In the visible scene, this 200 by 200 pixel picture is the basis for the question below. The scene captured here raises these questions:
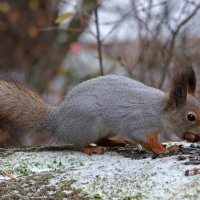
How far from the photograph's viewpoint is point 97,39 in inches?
184

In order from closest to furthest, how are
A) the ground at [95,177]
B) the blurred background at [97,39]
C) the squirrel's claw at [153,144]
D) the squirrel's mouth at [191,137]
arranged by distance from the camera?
the ground at [95,177], the squirrel's claw at [153,144], the squirrel's mouth at [191,137], the blurred background at [97,39]

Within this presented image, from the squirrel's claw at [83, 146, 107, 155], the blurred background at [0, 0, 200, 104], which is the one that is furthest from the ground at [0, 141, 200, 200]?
the blurred background at [0, 0, 200, 104]

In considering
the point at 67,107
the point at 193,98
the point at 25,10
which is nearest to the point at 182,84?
the point at 193,98

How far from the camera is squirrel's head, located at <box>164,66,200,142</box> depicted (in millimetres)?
3324

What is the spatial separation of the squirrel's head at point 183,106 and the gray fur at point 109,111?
0.06 m

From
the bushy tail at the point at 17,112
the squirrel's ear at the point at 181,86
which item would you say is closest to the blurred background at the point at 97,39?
the bushy tail at the point at 17,112

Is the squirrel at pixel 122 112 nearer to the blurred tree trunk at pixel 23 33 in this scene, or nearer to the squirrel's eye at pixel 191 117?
the squirrel's eye at pixel 191 117

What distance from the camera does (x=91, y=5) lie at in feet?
18.2

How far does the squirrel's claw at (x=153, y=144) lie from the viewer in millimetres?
3244

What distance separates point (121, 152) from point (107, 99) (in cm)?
31

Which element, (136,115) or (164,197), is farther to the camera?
(136,115)

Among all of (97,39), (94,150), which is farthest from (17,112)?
(97,39)

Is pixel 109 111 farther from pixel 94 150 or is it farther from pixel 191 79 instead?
pixel 191 79

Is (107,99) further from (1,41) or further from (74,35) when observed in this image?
(1,41)
